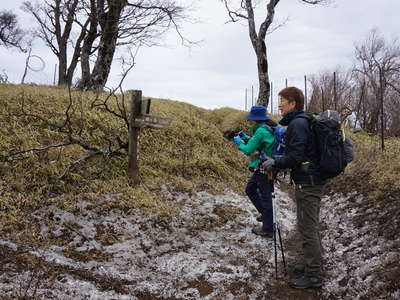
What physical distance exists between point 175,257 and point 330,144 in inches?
101

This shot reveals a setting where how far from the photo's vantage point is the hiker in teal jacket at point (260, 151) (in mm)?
4969

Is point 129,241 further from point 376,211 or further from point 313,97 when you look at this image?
point 313,97

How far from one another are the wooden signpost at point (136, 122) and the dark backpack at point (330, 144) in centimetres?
355

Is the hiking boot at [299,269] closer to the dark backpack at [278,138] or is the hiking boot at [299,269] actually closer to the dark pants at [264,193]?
the dark pants at [264,193]

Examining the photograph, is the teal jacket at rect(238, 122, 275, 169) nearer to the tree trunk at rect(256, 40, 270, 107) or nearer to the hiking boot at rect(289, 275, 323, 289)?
the hiking boot at rect(289, 275, 323, 289)

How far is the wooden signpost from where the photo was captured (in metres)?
6.63

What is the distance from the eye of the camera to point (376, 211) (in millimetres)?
5422

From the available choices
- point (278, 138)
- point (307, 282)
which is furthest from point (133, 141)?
point (307, 282)

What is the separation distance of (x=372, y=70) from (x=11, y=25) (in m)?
27.2

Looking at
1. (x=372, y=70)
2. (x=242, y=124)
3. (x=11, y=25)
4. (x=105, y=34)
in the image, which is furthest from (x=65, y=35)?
(x=372, y=70)

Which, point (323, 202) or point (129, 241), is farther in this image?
point (323, 202)

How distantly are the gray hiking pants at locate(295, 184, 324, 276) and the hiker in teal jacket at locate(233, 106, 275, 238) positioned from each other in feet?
3.77

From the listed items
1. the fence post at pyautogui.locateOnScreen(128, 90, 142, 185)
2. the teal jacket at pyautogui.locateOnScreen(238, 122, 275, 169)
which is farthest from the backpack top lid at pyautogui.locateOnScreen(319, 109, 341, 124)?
the fence post at pyautogui.locateOnScreen(128, 90, 142, 185)

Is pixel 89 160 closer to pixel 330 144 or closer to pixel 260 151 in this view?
pixel 260 151
